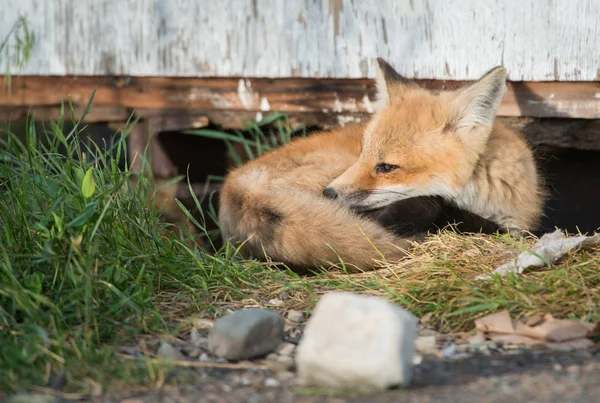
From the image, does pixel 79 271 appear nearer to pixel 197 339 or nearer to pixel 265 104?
pixel 197 339

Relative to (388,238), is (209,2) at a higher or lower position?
higher

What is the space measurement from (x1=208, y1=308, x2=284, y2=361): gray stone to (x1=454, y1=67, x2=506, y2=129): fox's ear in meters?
1.73

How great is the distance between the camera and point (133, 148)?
4.92 metres

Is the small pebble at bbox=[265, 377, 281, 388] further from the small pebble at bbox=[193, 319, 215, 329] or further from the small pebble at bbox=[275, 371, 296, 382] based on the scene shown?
the small pebble at bbox=[193, 319, 215, 329]

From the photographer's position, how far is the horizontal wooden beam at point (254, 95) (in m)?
Result: 4.10

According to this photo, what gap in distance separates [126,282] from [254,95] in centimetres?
239

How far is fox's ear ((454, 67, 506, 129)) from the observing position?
3265mm

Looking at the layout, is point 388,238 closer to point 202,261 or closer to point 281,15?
point 202,261

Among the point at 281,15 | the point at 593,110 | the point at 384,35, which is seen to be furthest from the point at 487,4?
the point at 281,15

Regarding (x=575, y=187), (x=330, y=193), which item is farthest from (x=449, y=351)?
(x=575, y=187)

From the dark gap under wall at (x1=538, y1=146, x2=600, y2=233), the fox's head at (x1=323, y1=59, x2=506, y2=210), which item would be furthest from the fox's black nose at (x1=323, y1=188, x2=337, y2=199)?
the dark gap under wall at (x1=538, y1=146, x2=600, y2=233)

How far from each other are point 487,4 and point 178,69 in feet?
6.94

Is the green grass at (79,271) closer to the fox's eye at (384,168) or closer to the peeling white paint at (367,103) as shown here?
the fox's eye at (384,168)

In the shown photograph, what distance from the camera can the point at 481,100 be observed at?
3338mm
